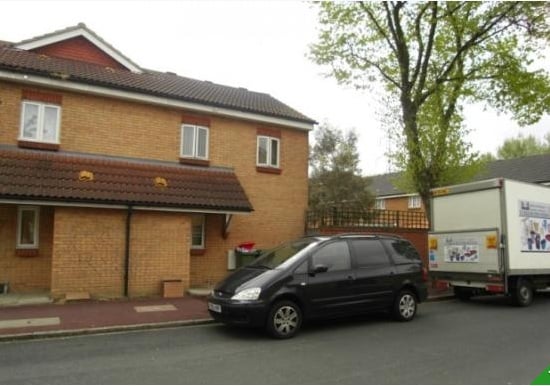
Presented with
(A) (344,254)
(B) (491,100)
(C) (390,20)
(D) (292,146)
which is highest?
(C) (390,20)

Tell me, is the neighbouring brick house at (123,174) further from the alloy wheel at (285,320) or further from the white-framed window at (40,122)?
the alloy wheel at (285,320)

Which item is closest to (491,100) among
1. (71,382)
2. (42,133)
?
(42,133)

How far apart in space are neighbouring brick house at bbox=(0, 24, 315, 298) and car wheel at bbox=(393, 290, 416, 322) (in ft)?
17.6

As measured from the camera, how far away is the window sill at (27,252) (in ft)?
36.6

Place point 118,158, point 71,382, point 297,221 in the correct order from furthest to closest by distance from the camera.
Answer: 1. point 297,221
2. point 118,158
3. point 71,382

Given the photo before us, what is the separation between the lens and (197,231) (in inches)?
534

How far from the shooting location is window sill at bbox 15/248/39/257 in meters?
11.1

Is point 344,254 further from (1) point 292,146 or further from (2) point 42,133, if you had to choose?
(2) point 42,133

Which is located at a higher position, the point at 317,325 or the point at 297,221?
the point at 297,221

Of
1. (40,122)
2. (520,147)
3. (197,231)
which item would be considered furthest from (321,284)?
(520,147)

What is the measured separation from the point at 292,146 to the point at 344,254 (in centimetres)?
753

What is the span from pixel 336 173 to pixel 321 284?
25.4 metres

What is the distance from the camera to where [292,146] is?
51.0ft

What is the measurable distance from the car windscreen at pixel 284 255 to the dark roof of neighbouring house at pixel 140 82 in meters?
6.61
